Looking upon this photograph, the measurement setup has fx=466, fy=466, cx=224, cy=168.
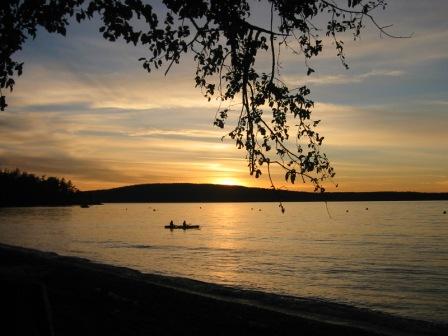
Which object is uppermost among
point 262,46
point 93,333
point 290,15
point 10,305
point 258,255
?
→ point 290,15

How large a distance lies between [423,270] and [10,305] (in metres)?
46.3

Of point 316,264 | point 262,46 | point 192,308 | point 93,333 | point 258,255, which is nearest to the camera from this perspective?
point 262,46

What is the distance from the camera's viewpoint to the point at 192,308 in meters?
17.6

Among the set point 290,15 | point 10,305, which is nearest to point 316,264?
point 290,15

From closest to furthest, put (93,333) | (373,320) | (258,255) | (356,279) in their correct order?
(93,333) → (373,320) → (356,279) → (258,255)

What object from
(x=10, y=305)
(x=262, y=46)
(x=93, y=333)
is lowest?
(x=93, y=333)

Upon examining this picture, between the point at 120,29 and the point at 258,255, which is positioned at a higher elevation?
the point at 120,29

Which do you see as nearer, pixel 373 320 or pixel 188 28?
pixel 188 28

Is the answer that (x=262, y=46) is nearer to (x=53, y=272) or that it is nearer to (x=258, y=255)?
(x=53, y=272)

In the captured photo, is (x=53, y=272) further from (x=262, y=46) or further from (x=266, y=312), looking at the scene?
(x=262, y=46)

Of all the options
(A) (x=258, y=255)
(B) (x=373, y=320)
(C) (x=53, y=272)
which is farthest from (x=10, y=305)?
(A) (x=258, y=255)

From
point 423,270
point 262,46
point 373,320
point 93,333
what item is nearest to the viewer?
point 262,46

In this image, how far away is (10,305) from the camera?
3.01 m

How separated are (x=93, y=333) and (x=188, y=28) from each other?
791 centimetres
